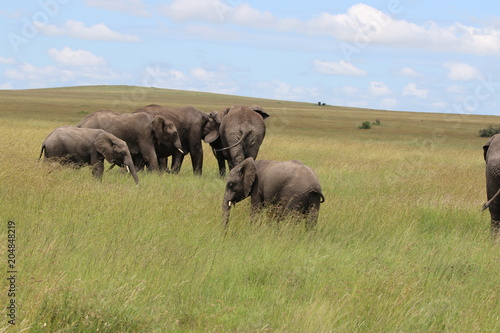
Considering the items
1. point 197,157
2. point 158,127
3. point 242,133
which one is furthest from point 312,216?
point 197,157

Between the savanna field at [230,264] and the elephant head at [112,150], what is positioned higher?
the elephant head at [112,150]

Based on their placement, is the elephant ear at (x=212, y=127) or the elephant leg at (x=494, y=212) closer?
the elephant leg at (x=494, y=212)

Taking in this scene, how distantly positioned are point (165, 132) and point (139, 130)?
0.72 meters

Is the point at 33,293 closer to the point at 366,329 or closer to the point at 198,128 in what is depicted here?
the point at 366,329

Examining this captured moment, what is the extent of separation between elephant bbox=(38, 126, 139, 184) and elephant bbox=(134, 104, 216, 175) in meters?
3.53

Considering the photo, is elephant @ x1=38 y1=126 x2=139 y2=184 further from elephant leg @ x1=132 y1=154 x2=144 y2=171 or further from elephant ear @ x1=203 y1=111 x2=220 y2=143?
elephant ear @ x1=203 y1=111 x2=220 y2=143

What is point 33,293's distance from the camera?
4809 millimetres

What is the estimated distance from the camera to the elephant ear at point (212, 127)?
641 inches

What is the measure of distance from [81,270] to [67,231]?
159 cm

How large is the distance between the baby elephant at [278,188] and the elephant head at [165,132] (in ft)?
21.6

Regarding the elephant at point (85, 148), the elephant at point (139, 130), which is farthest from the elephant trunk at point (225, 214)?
the elephant at point (139, 130)

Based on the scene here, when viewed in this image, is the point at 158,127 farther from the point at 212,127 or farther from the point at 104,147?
the point at 104,147

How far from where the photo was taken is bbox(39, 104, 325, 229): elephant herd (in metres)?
8.77

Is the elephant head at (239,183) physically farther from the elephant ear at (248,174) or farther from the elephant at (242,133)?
the elephant at (242,133)
